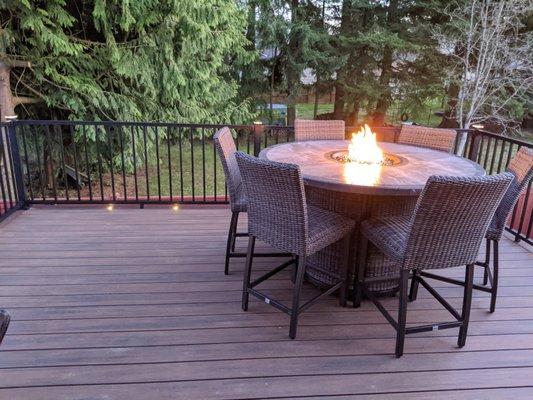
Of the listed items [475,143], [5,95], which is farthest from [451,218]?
[5,95]

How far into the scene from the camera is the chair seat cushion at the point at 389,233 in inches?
77.2

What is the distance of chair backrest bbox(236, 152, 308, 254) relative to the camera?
192 cm

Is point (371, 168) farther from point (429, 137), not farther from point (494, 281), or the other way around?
point (429, 137)

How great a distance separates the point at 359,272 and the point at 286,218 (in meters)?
0.67

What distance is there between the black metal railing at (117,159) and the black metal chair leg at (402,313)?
1.65 m

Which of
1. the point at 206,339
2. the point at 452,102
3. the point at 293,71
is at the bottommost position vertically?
the point at 206,339

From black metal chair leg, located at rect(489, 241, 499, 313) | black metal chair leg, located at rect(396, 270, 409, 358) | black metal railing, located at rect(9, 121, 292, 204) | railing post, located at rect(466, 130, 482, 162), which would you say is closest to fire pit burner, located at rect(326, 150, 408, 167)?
black metal chair leg, located at rect(489, 241, 499, 313)

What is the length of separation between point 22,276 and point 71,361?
110 centimetres

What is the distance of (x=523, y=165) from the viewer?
2412 millimetres

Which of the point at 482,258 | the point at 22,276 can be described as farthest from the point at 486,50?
the point at 22,276

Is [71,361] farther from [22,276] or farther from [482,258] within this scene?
[482,258]

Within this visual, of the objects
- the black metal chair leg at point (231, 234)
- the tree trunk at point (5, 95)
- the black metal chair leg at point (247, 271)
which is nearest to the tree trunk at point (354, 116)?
the tree trunk at point (5, 95)

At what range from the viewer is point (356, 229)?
2369 mm

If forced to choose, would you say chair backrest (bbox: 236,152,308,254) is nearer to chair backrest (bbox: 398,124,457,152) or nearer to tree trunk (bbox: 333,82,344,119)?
chair backrest (bbox: 398,124,457,152)
